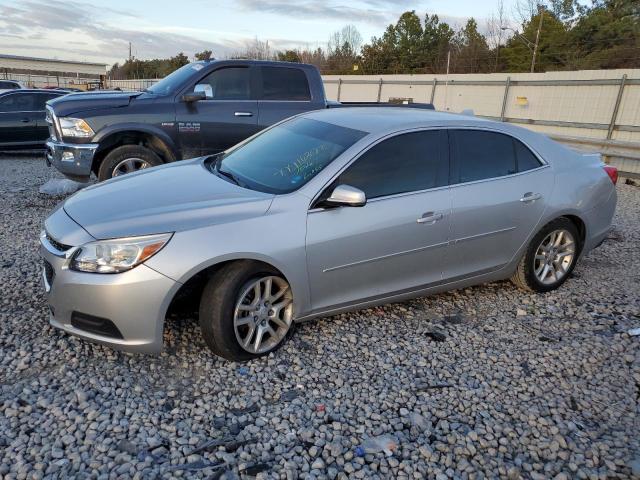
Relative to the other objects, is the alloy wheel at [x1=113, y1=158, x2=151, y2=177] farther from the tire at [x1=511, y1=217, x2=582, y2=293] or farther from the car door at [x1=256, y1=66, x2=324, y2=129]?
the tire at [x1=511, y1=217, x2=582, y2=293]

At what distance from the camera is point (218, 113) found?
7.16m

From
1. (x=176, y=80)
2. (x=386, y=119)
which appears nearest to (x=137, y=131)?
(x=176, y=80)

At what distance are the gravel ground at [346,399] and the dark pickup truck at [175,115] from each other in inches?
105

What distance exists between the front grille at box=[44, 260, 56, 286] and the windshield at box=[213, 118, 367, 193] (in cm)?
137

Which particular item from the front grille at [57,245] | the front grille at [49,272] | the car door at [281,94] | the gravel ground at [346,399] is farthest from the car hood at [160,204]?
the car door at [281,94]

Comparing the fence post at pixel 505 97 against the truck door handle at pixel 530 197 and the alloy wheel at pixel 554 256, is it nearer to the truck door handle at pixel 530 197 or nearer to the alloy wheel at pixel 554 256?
the alloy wheel at pixel 554 256

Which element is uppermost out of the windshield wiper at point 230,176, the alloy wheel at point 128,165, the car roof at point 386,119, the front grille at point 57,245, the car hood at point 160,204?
the car roof at point 386,119

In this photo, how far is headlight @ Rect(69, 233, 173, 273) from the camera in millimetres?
3029

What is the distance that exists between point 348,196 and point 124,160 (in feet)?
14.6

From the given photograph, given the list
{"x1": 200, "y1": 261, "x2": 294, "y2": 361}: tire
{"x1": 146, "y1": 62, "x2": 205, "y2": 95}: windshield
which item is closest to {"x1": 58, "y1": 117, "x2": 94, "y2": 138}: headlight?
{"x1": 146, "y1": 62, "x2": 205, "y2": 95}: windshield

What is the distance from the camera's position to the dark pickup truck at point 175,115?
6609mm

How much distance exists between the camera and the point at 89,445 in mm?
2607

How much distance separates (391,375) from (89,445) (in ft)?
5.98

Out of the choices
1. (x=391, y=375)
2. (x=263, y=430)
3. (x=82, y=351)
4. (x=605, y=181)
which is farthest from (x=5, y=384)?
(x=605, y=181)
